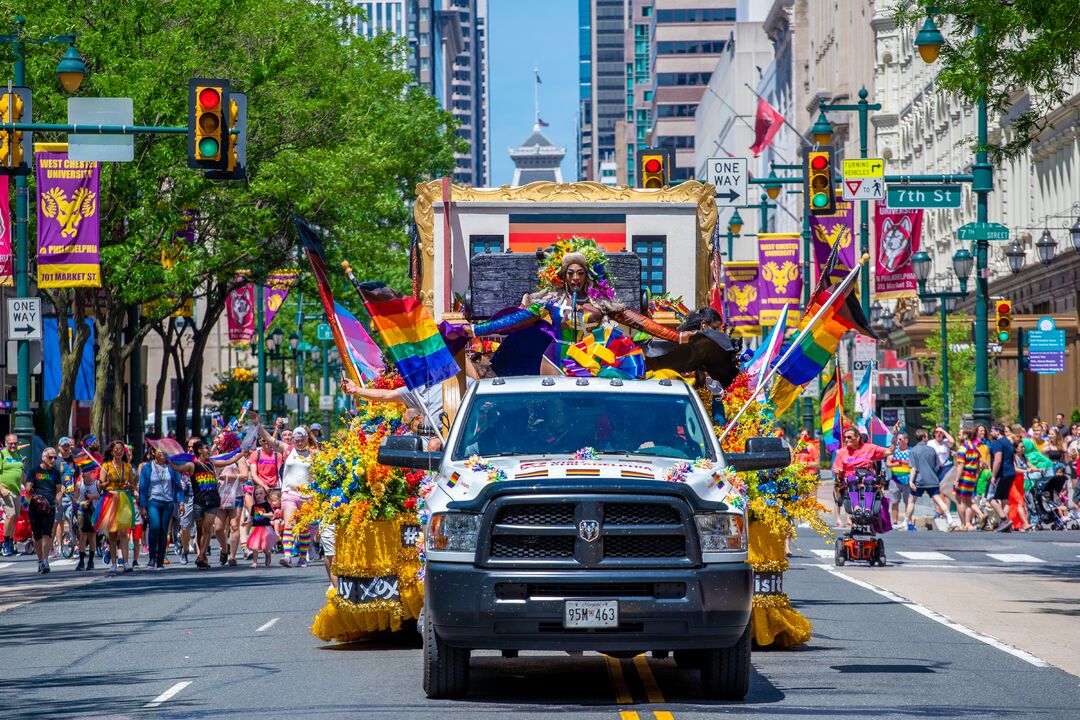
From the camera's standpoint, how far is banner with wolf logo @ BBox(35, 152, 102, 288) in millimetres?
29516

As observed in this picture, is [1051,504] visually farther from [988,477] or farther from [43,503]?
[43,503]

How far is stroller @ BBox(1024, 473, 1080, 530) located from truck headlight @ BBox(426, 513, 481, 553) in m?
25.2

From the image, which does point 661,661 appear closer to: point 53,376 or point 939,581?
point 939,581

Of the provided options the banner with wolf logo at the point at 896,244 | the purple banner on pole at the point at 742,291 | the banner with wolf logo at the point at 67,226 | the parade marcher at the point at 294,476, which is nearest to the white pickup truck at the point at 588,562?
the parade marcher at the point at 294,476

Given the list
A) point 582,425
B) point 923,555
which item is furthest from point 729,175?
point 582,425

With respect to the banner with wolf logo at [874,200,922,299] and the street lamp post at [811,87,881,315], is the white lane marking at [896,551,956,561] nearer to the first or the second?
the street lamp post at [811,87,881,315]

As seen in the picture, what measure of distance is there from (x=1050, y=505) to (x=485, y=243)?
2052 cm

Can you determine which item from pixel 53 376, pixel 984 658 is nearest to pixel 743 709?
pixel 984 658

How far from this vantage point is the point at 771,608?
48.7 feet

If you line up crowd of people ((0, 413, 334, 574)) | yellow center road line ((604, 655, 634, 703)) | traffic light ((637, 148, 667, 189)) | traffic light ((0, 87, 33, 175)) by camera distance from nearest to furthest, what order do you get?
yellow center road line ((604, 655, 634, 703))
traffic light ((0, 87, 33, 175))
crowd of people ((0, 413, 334, 574))
traffic light ((637, 148, 667, 189))

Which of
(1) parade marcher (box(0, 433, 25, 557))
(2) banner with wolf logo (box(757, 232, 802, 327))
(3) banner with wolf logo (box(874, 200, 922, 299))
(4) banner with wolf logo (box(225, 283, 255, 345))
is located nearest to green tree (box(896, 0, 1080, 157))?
(1) parade marcher (box(0, 433, 25, 557))

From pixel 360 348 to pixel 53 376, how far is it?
115 feet

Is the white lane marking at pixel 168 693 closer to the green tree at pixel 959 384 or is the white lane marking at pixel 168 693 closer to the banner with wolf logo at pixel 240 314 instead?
the green tree at pixel 959 384

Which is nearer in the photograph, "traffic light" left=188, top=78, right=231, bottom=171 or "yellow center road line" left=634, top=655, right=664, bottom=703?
"yellow center road line" left=634, top=655, right=664, bottom=703
